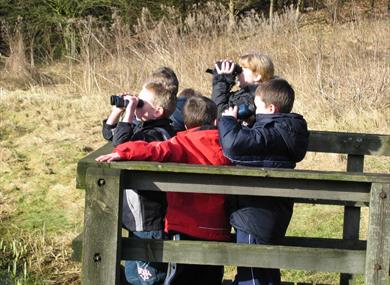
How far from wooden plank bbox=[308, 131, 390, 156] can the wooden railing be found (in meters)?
1.28

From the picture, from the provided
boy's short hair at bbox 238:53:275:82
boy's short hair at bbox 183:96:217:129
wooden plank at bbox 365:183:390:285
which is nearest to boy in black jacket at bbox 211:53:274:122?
boy's short hair at bbox 238:53:275:82

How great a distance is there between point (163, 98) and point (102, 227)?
38.5 inches

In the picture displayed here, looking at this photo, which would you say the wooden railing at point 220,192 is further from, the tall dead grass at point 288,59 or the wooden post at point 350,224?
the tall dead grass at point 288,59

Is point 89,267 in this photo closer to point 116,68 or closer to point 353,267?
point 353,267

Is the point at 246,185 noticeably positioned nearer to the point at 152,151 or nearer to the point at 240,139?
the point at 240,139

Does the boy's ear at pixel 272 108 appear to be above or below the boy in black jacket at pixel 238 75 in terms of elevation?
below

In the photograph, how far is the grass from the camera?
666cm

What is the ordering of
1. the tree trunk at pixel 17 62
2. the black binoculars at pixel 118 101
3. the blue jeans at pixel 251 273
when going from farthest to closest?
the tree trunk at pixel 17 62, the black binoculars at pixel 118 101, the blue jeans at pixel 251 273

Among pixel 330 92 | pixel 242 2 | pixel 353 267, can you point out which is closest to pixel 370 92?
pixel 330 92

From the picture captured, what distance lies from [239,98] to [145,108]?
90 cm

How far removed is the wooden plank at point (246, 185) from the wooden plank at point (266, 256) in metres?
0.25

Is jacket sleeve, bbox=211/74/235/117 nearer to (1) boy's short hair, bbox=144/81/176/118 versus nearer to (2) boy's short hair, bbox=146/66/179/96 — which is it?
(2) boy's short hair, bbox=146/66/179/96

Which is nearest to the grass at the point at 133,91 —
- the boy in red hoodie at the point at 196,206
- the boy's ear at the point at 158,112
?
the boy in red hoodie at the point at 196,206

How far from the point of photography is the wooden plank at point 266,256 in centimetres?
312
